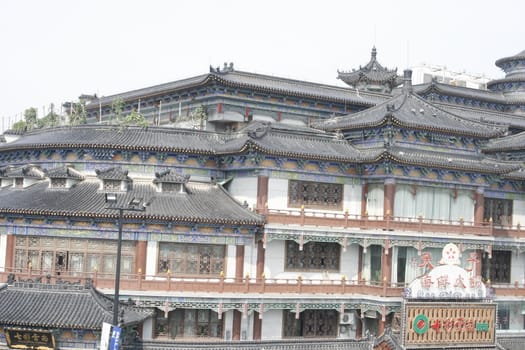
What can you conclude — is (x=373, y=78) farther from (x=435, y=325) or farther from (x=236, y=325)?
(x=236, y=325)

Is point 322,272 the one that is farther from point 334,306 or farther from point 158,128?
point 158,128

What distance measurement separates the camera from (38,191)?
41.0 metres

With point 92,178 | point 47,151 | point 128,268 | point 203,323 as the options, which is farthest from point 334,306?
point 47,151

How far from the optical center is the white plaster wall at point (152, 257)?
127 feet

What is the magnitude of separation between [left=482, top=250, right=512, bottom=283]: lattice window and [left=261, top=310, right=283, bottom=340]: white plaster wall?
13223mm

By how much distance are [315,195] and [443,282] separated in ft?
25.1

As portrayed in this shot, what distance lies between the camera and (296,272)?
42.3 metres

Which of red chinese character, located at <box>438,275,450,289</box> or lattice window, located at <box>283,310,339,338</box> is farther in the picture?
lattice window, located at <box>283,310,339,338</box>

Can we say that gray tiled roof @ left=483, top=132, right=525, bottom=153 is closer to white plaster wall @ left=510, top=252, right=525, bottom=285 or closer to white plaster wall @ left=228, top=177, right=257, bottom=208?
white plaster wall @ left=510, top=252, right=525, bottom=285

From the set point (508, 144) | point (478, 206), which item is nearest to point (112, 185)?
point (478, 206)

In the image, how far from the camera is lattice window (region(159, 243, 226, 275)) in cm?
3916

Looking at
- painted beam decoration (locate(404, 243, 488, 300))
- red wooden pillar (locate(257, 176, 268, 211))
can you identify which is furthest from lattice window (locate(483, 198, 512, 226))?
red wooden pillar (locate(257, 176, 268, 211))

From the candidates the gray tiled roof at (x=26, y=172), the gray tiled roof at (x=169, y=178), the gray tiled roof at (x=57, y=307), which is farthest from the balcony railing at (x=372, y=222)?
the gray tiled roof at (x=26, y=172)

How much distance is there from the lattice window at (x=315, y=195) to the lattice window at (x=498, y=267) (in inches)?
410
